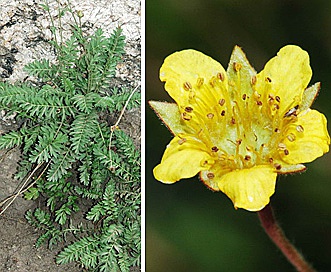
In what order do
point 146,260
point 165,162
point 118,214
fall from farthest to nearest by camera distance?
point 118,214 < point 146,260 < point 165,162

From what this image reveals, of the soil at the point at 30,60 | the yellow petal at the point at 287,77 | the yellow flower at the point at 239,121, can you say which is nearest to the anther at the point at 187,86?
the yellow flower at the point at 239,121

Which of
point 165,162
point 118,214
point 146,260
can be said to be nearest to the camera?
point 165,162

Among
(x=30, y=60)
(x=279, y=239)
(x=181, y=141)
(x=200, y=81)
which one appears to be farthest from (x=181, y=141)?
(x=30, y=60)

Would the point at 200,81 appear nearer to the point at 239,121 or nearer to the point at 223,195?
the point at 239,121

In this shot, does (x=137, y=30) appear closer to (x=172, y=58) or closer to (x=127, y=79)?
(x=127, y=79)

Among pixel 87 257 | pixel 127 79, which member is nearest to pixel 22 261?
pixel 87 257

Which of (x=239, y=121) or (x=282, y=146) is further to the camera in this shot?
(x=239, y=121)

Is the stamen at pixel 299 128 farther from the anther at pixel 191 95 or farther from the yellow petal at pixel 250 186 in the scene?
the anther at pixel 191 95
